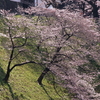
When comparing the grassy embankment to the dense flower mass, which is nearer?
the grassy embankment

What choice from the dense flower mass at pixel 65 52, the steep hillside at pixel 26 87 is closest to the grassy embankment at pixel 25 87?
the steep hillside at pixel 26 87

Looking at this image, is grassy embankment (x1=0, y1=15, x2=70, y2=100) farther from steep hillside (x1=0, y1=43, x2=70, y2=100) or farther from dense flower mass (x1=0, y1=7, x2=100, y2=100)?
dense flower mass (x1=0, y1=7, x2=100, y2=100)

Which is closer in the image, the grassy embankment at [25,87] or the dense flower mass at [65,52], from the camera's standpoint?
the grassy embankment at [25,87]

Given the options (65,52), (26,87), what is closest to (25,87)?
(26,87)

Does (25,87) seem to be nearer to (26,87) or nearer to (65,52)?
(26,87)

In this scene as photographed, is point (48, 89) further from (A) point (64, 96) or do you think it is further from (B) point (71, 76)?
(B) point (71, 76)

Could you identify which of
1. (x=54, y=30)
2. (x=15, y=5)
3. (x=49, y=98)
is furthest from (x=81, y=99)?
(x=15, y=5)

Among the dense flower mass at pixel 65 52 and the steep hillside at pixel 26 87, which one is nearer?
the steep hillside at pixel 26 87

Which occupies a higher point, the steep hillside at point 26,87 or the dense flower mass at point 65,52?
the dense flower mass at point 65,52

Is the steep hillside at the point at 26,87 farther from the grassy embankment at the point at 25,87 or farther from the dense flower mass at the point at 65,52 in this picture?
the dense flower mass at the point at 65,52

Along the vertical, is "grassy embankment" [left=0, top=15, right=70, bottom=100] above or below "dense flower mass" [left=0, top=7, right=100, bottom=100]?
below

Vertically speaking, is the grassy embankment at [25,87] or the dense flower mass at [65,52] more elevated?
the dense flower mass at [65,52]

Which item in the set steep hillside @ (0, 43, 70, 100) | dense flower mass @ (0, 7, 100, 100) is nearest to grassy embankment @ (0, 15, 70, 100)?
steep hillside @ (0, 43, 70, 100)

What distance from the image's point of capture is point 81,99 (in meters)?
12.8
